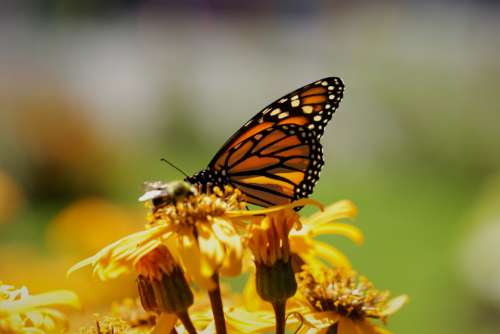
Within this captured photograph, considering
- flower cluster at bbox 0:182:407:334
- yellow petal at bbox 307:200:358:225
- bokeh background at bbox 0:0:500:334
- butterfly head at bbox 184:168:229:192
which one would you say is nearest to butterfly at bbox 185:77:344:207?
butterfly head at bbox 184:168:229:192

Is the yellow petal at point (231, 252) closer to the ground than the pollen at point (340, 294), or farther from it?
farther from it

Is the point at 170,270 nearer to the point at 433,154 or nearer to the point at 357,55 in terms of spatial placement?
the point at 433,154

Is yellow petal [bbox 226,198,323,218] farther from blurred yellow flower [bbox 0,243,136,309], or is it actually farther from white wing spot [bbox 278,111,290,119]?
blurred yellow flower [bbox 0,243,136,309]

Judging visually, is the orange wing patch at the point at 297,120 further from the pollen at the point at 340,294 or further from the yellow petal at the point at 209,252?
the yellow petal at the point at 209,252

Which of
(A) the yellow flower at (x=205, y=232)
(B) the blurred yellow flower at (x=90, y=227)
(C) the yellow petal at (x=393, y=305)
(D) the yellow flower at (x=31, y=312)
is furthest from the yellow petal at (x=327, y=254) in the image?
(B) the blurred yellow flower at (x=90, y=227)

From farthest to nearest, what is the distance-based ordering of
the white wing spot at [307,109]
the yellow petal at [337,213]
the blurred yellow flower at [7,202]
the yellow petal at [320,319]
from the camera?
the blurred yellow flower at [7,202] → the white wing spot at [307,109] → the yellow petal at [337,213] → the yellow petal at [320,319]

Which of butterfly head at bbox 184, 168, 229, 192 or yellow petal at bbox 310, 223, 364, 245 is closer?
yellow petal at bbox 310, 223, 364, 245
